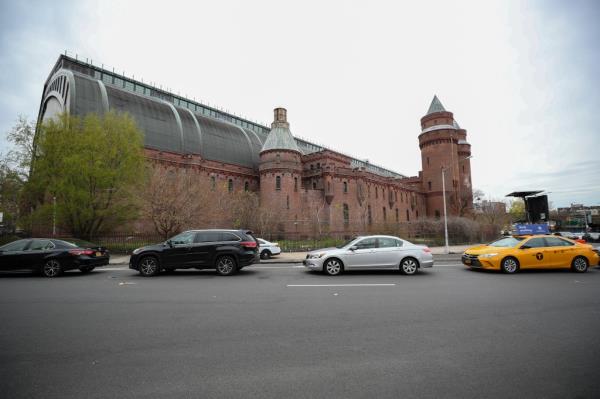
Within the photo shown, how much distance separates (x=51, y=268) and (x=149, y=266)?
3770mm

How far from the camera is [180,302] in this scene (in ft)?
22.6

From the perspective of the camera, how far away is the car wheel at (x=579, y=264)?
11.1 meters

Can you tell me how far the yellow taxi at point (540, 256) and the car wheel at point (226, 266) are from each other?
962cm

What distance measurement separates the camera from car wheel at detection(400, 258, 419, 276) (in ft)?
36.4

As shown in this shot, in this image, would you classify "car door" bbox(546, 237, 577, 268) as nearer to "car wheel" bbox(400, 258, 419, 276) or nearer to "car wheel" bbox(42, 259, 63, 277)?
"car wheel" bbox(400, 258, 419, 276)

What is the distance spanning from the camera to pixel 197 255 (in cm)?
1148

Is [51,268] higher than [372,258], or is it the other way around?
[372,258]

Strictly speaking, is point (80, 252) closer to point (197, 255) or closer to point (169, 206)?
point (197, 255)

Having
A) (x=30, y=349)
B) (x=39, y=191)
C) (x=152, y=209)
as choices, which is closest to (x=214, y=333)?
(x=30, y=349)

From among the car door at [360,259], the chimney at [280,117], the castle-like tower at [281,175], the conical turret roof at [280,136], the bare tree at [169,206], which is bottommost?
the car door at [360,259]

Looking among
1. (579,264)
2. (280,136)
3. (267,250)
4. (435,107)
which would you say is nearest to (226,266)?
(267,250)

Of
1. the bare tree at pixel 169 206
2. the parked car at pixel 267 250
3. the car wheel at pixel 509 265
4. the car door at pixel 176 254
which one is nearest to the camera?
the car wheel at pixel 509 265

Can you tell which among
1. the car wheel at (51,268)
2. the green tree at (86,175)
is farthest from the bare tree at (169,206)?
the car wheel at (51,268)

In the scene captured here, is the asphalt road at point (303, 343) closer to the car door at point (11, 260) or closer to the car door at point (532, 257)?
the car door at point (532, 257)
